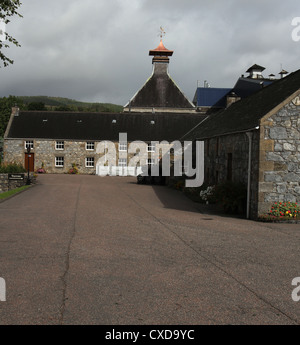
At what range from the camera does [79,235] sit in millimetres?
10484

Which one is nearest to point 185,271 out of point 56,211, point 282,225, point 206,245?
point 206,245

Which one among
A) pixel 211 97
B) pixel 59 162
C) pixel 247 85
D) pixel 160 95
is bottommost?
pixel 59 162

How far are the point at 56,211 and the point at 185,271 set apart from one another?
8760 mm

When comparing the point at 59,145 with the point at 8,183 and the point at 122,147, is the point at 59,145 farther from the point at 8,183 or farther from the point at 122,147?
the point at 8,183

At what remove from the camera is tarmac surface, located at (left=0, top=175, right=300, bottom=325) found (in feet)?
17.3

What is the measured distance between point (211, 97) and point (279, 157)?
51.1 m

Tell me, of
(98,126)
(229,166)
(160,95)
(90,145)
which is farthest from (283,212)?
(160,95)

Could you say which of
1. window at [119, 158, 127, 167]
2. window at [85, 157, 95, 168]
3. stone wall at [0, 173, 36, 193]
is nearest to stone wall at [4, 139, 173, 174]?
window at [85, 157, 95, 168]

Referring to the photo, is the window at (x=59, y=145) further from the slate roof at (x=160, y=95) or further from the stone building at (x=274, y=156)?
the stone building at (x=274, y=156)

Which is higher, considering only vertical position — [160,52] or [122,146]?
[160,52]

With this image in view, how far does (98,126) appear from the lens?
46562 mm

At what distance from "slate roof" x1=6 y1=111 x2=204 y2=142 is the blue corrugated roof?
1600 centimetres

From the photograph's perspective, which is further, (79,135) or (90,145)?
(79,135)
